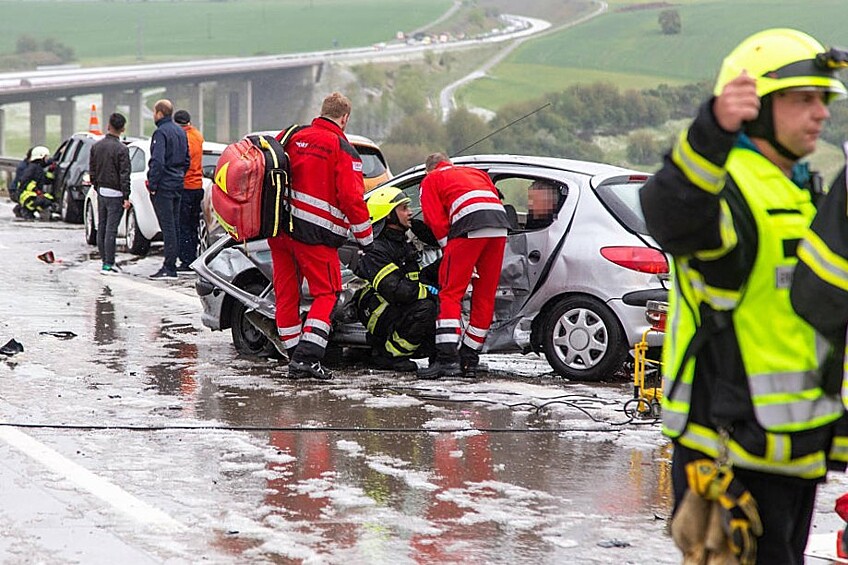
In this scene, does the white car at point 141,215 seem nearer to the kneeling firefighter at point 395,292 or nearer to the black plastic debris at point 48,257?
the black plastic debris at point 48,257

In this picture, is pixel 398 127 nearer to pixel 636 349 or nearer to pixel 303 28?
pixel 636 349

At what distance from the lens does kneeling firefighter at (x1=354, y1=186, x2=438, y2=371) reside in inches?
385

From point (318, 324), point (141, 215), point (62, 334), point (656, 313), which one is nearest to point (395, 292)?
point (318, 324)

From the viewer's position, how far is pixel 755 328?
3.32m

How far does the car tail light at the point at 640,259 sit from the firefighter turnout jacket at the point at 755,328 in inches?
233

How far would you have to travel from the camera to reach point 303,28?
462 ft

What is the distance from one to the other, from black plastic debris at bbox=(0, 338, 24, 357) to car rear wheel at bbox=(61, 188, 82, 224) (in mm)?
13363

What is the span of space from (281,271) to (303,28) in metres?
134

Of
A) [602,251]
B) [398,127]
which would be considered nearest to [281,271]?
[602,251]

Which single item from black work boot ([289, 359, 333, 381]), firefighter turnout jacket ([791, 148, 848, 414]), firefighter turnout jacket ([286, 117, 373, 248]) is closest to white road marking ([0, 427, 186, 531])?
black work boot ([289, 359, 333, 381])

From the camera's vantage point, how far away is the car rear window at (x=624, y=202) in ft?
31.2

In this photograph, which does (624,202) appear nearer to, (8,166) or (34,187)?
(34,187)

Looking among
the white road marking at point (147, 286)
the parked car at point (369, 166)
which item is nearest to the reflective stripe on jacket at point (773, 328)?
the white road marking at point (147, 286)

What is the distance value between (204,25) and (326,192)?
144 meters
